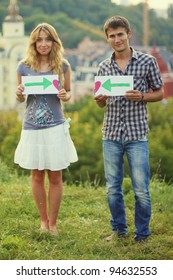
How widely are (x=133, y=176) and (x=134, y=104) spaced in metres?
0.41

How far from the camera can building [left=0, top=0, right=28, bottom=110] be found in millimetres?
63969

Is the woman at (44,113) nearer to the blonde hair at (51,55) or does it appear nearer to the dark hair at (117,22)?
the blonde hair at (51,55)

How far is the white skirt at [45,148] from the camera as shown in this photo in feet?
13.5

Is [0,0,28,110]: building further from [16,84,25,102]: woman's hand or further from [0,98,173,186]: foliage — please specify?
[16,84,25,102]: woman's hand

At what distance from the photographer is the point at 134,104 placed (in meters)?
4.01

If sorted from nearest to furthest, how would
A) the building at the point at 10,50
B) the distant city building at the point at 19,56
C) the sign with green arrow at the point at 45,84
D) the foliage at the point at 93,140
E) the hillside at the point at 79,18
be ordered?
the sign with green arrow at the point at 45,84 < the foliage at the point at 93,140 < the hillside at the point at 79,18 < the building at the point at 10,50 < the distant city building at the point at 19,56

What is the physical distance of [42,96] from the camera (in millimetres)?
4129

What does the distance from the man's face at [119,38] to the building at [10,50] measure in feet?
189

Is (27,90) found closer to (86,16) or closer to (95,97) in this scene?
(95,97)

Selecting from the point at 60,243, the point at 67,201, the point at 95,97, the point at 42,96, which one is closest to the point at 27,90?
the point at 42,96

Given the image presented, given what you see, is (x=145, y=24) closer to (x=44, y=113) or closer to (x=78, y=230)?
(x=78, y=230)

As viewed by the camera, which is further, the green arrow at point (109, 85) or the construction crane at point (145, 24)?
the construction crane at point (145, 24)

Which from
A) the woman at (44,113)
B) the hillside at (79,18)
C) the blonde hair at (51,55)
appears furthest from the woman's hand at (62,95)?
the hillside at (79,18)
